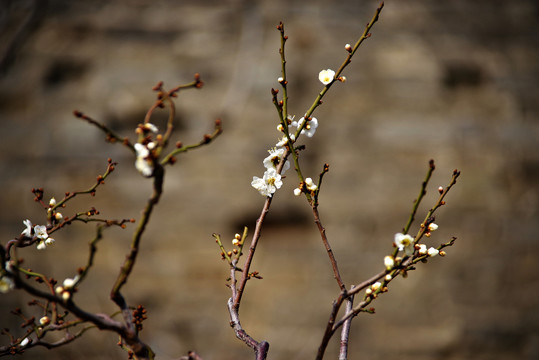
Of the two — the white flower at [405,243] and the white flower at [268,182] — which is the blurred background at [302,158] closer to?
the white flower at [268,182]

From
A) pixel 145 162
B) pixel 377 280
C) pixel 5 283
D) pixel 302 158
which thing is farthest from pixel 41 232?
pixel 302 158

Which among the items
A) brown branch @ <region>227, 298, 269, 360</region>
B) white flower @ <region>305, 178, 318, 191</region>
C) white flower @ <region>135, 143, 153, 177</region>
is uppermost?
white flower @ <region>305, 178, 318, 191</region>

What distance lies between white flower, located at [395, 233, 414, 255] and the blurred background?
1320 mm

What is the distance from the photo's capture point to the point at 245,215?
1.83 meters

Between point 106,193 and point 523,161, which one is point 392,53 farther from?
point 106,193

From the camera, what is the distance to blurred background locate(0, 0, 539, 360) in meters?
1.78

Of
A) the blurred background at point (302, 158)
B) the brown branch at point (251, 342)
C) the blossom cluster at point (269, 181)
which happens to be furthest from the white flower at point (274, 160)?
the blurred background at point (302, 158)

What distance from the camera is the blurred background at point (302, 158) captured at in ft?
5.85

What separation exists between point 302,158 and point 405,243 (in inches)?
54.6

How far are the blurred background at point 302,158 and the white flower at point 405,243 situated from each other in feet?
4.33

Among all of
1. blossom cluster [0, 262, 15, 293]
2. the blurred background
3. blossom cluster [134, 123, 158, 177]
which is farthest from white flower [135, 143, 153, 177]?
the blurred background

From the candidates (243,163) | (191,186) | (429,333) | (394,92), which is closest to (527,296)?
(429,333)

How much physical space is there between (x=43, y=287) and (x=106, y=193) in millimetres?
412

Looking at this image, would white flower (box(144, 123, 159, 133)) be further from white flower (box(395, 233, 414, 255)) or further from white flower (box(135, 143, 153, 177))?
white flower (box(395, 233, 414, 255))
